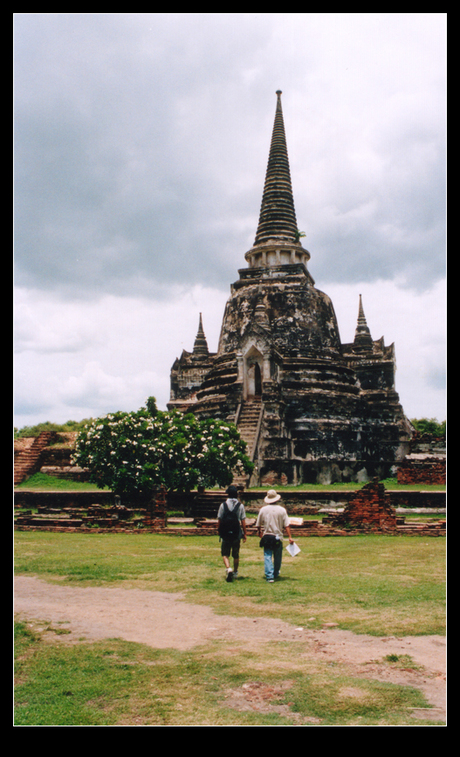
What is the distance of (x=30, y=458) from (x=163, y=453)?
13.2 m

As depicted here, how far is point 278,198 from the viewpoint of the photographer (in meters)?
33.1

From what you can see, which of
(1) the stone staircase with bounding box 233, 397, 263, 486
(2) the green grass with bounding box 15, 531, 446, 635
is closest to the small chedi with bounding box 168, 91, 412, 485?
(1) the stone staircase with bounding box 233, 397, 263, 486

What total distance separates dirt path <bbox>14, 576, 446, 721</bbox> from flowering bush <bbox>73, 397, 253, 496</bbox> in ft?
33.5

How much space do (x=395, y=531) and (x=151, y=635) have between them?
33.9 ft

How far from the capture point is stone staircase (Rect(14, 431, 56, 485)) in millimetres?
29062

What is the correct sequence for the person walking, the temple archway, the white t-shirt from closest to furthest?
the person walking → the white t-shirt → the temple archway

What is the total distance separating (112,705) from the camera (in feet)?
14.9

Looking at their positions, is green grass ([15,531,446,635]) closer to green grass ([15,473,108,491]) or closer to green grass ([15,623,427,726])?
green grass ([15,623,427,726])

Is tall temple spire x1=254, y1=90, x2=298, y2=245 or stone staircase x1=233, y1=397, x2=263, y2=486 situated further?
tall temple spire x1=254, y1=90, x2=298, y2=245

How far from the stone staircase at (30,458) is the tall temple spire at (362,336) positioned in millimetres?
17218

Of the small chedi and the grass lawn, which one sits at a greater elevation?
the small chedi

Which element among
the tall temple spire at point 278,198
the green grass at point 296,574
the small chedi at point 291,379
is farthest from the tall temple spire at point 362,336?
the green grass at point 296,574

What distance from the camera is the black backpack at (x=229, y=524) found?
32.2 ft
